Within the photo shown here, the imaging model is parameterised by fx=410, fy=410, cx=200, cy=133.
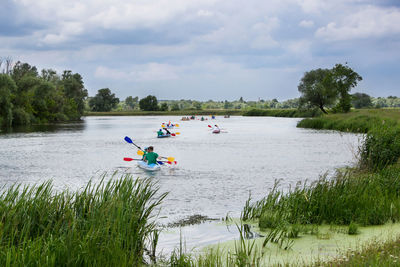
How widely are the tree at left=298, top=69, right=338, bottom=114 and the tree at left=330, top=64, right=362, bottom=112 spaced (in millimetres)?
2997

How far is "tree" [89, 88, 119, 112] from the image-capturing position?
184 m

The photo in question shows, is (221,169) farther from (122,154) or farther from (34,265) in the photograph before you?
(34,265)

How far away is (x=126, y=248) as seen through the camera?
22.4 feet

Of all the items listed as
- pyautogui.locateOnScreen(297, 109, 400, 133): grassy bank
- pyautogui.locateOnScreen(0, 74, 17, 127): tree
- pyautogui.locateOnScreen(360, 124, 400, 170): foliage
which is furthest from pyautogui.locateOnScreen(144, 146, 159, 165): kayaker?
pyautogui.locateOnScreen(0, 74, 17, 127): tree

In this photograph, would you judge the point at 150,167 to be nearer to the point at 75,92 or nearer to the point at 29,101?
the point at 29,101

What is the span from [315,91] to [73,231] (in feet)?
273

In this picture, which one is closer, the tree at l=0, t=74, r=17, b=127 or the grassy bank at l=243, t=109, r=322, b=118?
the tree at l=0, t=74, r=17, b=127

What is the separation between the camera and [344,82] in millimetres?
70438

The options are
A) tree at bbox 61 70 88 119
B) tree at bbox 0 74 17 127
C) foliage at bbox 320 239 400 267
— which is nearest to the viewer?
foliage at bbox 320 239 400 267

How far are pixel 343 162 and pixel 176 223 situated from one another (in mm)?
16910

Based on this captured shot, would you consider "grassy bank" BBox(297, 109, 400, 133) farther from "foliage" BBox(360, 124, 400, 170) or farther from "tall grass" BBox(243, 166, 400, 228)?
"tall grass" BBox(243, 166, 400, 228)

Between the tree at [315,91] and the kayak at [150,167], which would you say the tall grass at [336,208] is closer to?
the kayak at [150,167]

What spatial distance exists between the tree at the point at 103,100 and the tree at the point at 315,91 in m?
111

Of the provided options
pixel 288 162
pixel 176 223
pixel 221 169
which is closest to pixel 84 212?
pixel 176 223
